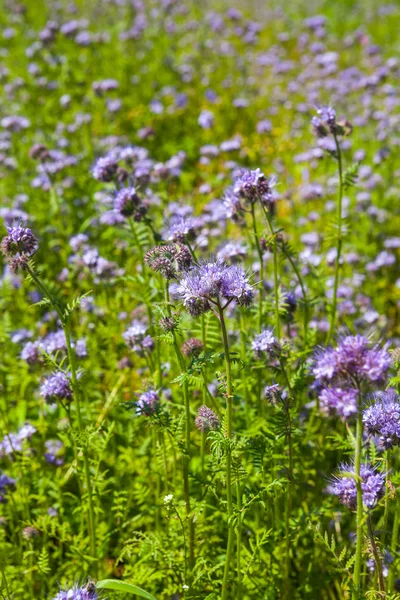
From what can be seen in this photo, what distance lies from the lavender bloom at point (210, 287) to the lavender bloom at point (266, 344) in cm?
62

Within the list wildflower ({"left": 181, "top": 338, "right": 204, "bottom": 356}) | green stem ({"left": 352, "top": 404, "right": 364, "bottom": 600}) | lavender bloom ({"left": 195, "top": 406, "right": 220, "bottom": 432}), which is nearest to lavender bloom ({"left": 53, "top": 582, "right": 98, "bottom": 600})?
lavender bloom ({"left": 195, "top": 406, "right": 220, "bottom": 432})

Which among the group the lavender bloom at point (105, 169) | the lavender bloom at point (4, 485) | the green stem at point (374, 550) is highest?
the lavender bloom at point (105, 169)

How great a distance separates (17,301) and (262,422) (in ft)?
9.74

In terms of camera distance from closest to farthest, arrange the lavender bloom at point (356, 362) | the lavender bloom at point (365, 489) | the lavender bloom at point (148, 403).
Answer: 1. the lavender bloom at point (356, 362)
2. the lavender bloom at point (365, 489)
3. the lavender bloom at point (148, 403)

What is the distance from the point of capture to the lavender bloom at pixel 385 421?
2330 mm


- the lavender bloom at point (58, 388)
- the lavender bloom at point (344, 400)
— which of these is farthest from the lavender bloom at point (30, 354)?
the lavender bloom at point (344, 400)

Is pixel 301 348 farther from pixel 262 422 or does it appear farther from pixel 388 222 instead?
pixel 388 222

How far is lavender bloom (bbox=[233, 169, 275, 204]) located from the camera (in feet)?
9.43

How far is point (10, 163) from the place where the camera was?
6441mm

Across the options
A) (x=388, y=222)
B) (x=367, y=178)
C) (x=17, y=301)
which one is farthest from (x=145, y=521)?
(x=367, y=178)

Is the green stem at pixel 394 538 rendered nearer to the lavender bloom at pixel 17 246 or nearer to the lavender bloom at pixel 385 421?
the lavender bloom at pixel 385 421

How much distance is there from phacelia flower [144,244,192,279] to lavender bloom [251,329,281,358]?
556 mm

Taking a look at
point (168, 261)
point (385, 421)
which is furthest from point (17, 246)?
point (385, 421)

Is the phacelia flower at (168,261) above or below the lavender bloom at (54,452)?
above
